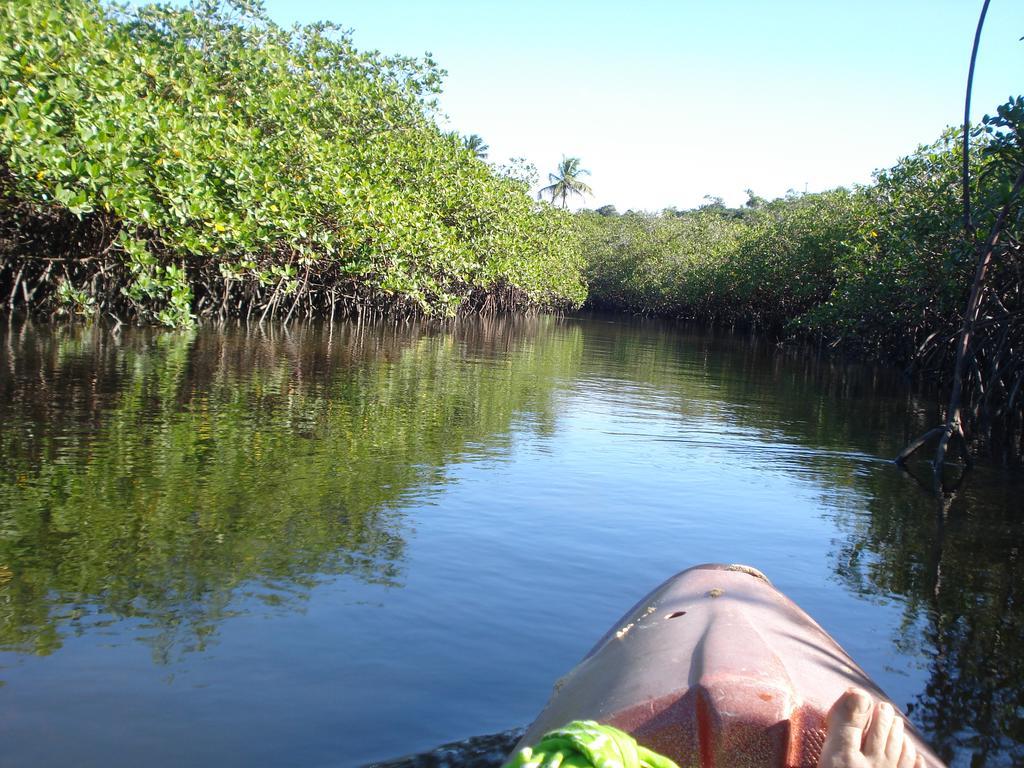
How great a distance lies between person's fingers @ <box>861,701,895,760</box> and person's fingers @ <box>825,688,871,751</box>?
0.02 metres

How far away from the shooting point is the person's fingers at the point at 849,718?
2.47 metres

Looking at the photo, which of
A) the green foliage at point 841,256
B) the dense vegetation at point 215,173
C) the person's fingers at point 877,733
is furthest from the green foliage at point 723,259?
the person's fingers at point 877,733

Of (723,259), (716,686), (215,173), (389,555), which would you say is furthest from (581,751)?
(723,259)

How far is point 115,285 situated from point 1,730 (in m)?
15.6

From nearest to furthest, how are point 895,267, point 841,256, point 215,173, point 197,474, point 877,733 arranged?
point 877,733 → point 197,474 → point 215,173 → point 895,267 → point 841,256

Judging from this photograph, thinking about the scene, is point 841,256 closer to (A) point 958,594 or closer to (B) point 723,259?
(B) point 723,259

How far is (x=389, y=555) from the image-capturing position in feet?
18.1

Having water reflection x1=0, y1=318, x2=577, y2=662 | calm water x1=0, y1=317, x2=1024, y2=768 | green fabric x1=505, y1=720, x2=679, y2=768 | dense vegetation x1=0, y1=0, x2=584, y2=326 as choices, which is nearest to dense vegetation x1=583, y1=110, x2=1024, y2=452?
calm water x1=0, y1=317, x2=1024, y2=768

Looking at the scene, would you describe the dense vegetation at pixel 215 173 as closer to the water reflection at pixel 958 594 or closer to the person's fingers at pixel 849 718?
the water reflection at pixel 958 594

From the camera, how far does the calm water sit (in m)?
3.59

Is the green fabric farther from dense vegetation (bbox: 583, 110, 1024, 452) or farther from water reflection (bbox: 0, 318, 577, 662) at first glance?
dense vegetation (bbox: 583, 110, 1024, 452)

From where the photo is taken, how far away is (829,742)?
Result: 98.3 inches

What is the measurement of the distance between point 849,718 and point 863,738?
2.4 inches

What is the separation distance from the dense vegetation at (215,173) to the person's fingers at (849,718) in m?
11.9
